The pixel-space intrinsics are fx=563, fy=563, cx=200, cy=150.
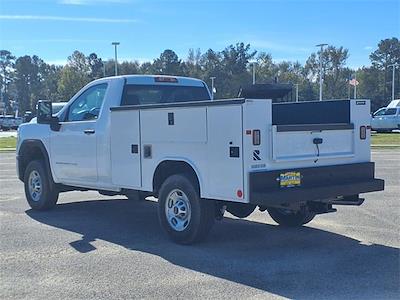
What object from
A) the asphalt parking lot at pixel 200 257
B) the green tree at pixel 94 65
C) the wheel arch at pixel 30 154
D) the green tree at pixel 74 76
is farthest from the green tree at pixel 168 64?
the asphalt parking lot at pixel 200 257

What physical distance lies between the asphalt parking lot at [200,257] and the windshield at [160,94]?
1.86 metres

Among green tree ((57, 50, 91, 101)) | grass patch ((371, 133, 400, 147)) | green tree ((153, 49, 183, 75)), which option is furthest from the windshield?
green tree ((153, 49, 183, 75))

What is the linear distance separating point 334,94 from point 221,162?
92098 millimetres

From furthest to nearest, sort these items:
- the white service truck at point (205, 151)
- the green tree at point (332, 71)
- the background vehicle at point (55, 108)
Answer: the green tree at point (332, 71) → the background vehicle at point (55, 108) → the white service truck at point (205, 151)

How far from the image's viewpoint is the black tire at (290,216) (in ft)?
25.9

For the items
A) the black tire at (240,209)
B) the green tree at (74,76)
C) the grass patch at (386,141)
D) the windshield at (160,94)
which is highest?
the green tree at (74,76)

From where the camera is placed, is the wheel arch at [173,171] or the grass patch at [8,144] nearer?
the wheel arch at [173,171]

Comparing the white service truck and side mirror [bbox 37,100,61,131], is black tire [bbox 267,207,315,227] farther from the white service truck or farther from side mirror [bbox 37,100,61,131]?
side mirror [bbox 37,100,61,131]

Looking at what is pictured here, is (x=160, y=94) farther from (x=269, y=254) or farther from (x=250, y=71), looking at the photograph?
(x=250, y=71)

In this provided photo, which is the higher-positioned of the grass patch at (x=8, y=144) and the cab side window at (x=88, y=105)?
the cab side window at (x=88, y=105)

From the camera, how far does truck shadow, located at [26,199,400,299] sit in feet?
17.6

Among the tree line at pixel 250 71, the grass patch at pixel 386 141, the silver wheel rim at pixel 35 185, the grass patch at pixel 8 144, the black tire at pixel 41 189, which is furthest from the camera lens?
the tree line at pixel 250 71

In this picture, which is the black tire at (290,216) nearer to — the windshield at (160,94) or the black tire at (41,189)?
the windshield at (160,94)

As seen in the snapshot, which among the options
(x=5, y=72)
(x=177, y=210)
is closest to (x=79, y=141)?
(x=177, y=210)
